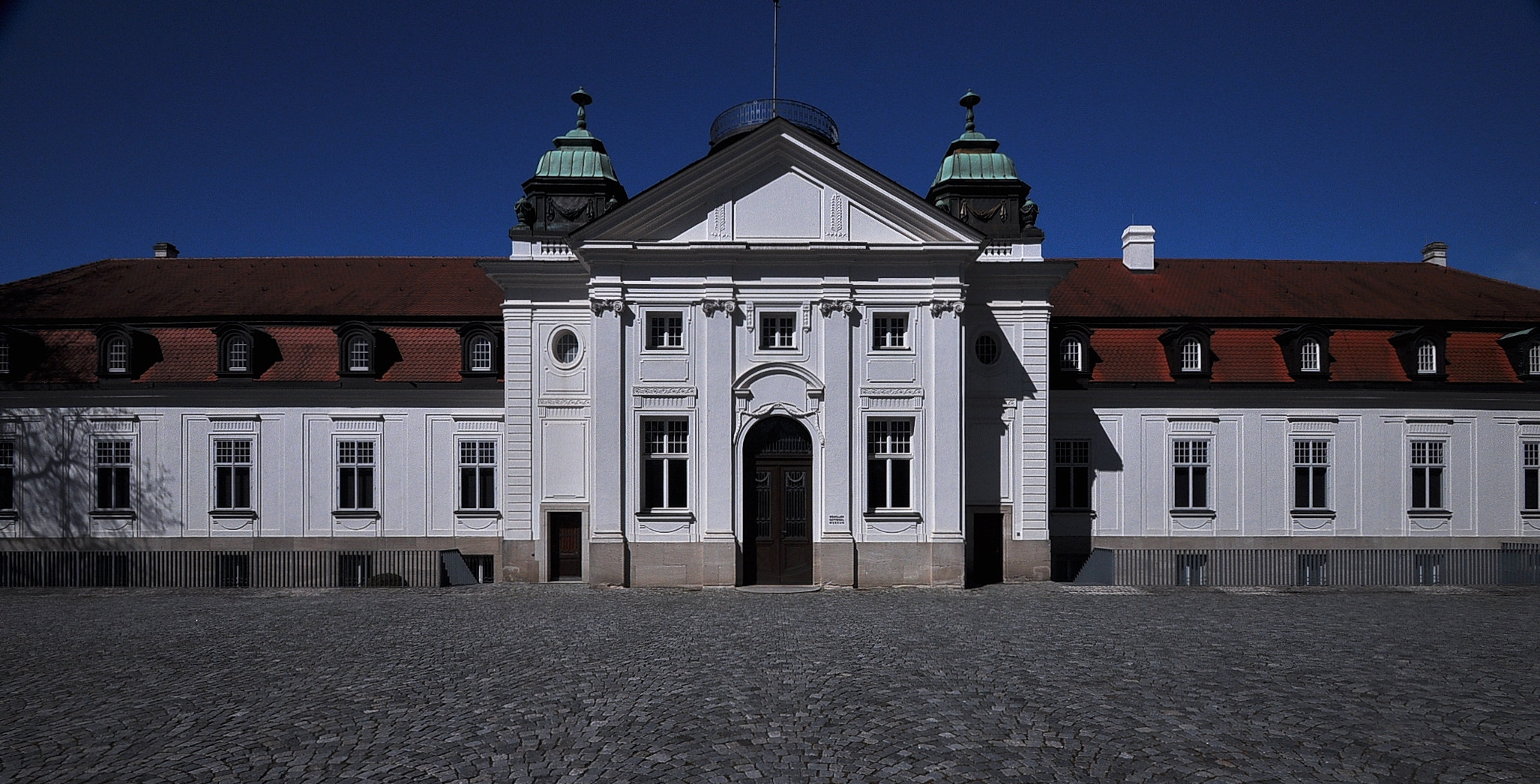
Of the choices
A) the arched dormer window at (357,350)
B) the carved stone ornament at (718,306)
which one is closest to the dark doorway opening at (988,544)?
the carved stone ornament at (718,306)

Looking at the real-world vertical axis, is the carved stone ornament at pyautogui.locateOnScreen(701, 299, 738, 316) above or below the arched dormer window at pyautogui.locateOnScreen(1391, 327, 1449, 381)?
above

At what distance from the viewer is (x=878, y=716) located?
1001cm

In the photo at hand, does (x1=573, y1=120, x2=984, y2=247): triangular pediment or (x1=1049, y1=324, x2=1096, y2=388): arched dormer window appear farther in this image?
(x1=1049, y1=324, x2=1096, y2=388): arched dormer window

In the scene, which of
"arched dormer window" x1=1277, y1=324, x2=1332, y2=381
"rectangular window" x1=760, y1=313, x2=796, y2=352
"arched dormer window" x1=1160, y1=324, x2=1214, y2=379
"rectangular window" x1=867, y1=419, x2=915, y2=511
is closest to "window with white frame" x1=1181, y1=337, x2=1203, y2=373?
"arched dormer window" x1=1160, y1=324, x2=1214, y2=379

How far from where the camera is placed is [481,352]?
85.4 feet

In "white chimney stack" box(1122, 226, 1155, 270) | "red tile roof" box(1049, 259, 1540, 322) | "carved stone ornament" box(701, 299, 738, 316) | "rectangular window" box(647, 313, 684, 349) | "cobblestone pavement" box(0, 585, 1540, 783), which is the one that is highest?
"white chimney stack" box(1122, 226, 1155, 270)

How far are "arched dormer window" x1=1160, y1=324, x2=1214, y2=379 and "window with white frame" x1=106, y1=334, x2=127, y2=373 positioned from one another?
31.7 metres

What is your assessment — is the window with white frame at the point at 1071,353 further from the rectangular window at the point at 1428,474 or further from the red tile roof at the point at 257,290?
the red tile roof at the point at 257,290

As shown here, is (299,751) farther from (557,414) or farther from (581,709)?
(557,414)

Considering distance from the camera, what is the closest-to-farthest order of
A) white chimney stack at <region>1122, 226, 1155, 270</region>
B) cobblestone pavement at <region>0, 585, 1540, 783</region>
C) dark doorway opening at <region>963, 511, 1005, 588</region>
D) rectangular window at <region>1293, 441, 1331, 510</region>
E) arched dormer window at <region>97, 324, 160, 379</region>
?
cobblestone pavement at <region>0, 585, 1540, 783</region>, dark doorway opening at <region>963, 511, 1005, 588</region>, arched dormer window at <region>97, 324, 160, 379</region>, rectangular window at <region>1293, 441, 1331, 510</region>, white chimney stack at <region>1122, 226, 1155, 270</region>

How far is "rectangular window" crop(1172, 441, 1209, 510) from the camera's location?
85.8 ft

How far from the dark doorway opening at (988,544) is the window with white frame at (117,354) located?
83.3 ft

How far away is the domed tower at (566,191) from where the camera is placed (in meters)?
24.5

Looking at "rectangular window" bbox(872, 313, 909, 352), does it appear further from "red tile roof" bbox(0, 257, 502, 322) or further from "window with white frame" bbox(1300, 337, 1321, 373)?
"window with white frame" bbox(1300, 337, 1321, 373)
